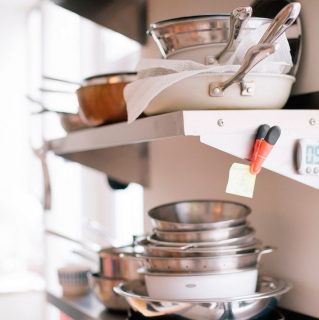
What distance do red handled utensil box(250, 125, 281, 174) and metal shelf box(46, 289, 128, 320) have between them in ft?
1.82

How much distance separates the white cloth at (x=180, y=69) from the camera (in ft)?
2.06

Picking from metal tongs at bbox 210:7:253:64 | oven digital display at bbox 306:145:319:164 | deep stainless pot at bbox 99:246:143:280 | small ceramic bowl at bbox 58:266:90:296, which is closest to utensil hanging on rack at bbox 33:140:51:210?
small ceramic bowl at bbox 58:266:90:296

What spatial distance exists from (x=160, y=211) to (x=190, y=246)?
220 mm

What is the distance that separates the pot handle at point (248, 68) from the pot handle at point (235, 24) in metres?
0.07

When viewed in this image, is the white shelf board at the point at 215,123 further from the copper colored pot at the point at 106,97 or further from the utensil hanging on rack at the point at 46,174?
the utensil hanging on rack at the point at 46,174

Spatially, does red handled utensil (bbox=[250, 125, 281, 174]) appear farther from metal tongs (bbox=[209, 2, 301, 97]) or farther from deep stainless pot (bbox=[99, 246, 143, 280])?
deep stainless pot (bbox=[99, 246, 143, 280])

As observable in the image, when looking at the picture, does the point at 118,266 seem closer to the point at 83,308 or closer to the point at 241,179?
the point at 83,308

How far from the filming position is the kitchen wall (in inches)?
33.9

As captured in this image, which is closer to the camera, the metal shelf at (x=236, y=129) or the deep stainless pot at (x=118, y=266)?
the metal shelf at (x=236, y=129)

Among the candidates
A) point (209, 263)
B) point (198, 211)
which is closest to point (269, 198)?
point (198, 211)

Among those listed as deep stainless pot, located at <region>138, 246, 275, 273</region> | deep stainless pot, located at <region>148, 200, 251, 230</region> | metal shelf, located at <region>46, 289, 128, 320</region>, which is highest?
deep stainless pot, located at <region>148, 200, 251, 230</region>

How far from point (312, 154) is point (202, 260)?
0.91 ft

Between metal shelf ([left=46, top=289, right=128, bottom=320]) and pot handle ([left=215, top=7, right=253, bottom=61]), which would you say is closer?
pot handle ([left=215, top=7, right=253, bottom=61])

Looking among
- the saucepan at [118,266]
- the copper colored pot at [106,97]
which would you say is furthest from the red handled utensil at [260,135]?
the saucepan at [118,266]
